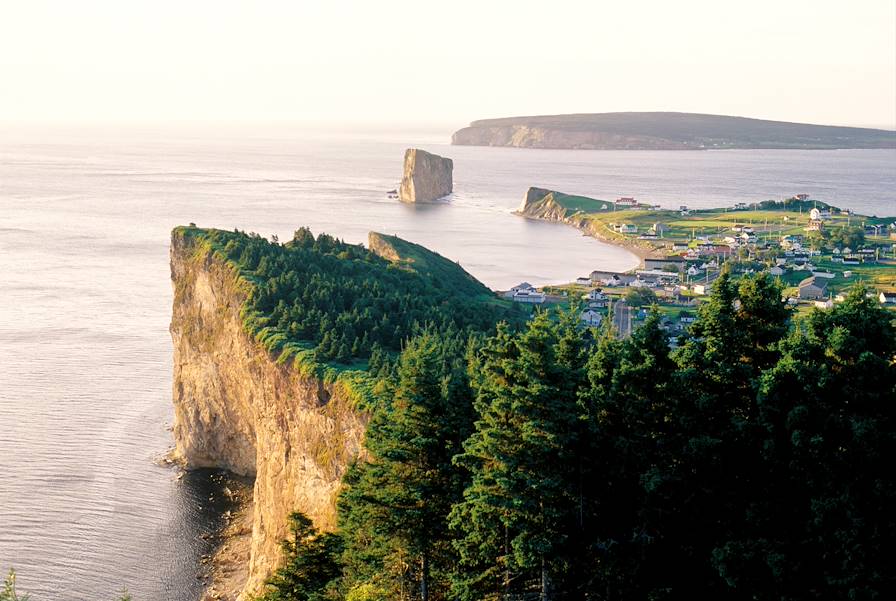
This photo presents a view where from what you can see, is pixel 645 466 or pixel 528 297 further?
pixel 528 297

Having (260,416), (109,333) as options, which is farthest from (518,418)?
(109,333)

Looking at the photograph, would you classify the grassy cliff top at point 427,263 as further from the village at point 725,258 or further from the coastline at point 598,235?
the coastline at point 598,235

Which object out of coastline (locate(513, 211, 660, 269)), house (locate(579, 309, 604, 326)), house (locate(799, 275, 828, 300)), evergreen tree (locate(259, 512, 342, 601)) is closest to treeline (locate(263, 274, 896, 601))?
evergreen tree (locate(259, 512, 342, 601))

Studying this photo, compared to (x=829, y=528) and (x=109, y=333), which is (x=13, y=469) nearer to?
(x=109, y=333)

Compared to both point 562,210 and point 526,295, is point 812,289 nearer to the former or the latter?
point 526,295

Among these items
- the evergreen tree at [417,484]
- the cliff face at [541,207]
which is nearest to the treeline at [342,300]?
the evergreen tree at [417,484]

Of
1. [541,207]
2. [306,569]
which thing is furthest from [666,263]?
[306,569]
